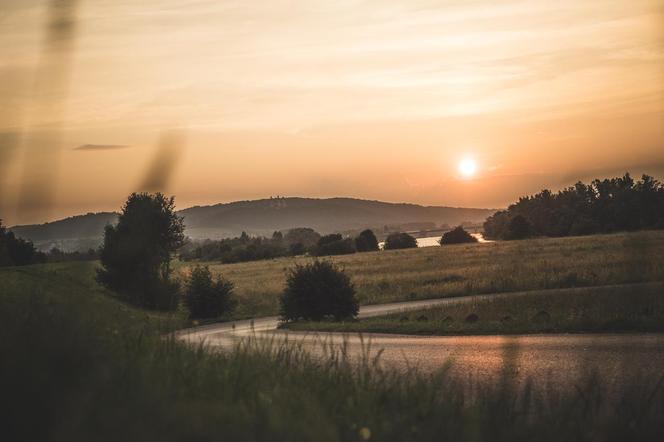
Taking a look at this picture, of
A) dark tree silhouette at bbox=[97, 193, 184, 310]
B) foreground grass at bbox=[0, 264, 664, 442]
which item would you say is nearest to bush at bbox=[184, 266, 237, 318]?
dark tree silhouette at bbox=[97, 193, 184, 310]

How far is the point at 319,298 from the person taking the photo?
92.3 feet

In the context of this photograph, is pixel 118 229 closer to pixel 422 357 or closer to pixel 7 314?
pixel 422 357

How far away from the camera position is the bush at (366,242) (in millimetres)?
129625

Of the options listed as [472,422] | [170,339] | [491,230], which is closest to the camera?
[472,422]

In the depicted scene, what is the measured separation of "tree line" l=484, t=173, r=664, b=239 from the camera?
435 ft

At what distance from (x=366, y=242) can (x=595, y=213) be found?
46298mm

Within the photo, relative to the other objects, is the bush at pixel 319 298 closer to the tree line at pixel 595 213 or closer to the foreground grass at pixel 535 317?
the foreground grass at pixel 535 317

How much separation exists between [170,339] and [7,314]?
2.11 m

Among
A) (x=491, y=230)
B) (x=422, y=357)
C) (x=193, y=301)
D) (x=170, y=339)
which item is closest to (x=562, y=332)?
(x=422, y=357)

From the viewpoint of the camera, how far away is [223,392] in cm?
668

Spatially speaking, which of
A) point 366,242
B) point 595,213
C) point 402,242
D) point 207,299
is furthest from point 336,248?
point 207,299

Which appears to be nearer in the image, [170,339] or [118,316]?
[118,316]

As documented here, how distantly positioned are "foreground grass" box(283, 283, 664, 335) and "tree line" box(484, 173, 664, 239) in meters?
99.8

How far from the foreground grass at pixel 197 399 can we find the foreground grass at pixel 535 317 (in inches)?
240
